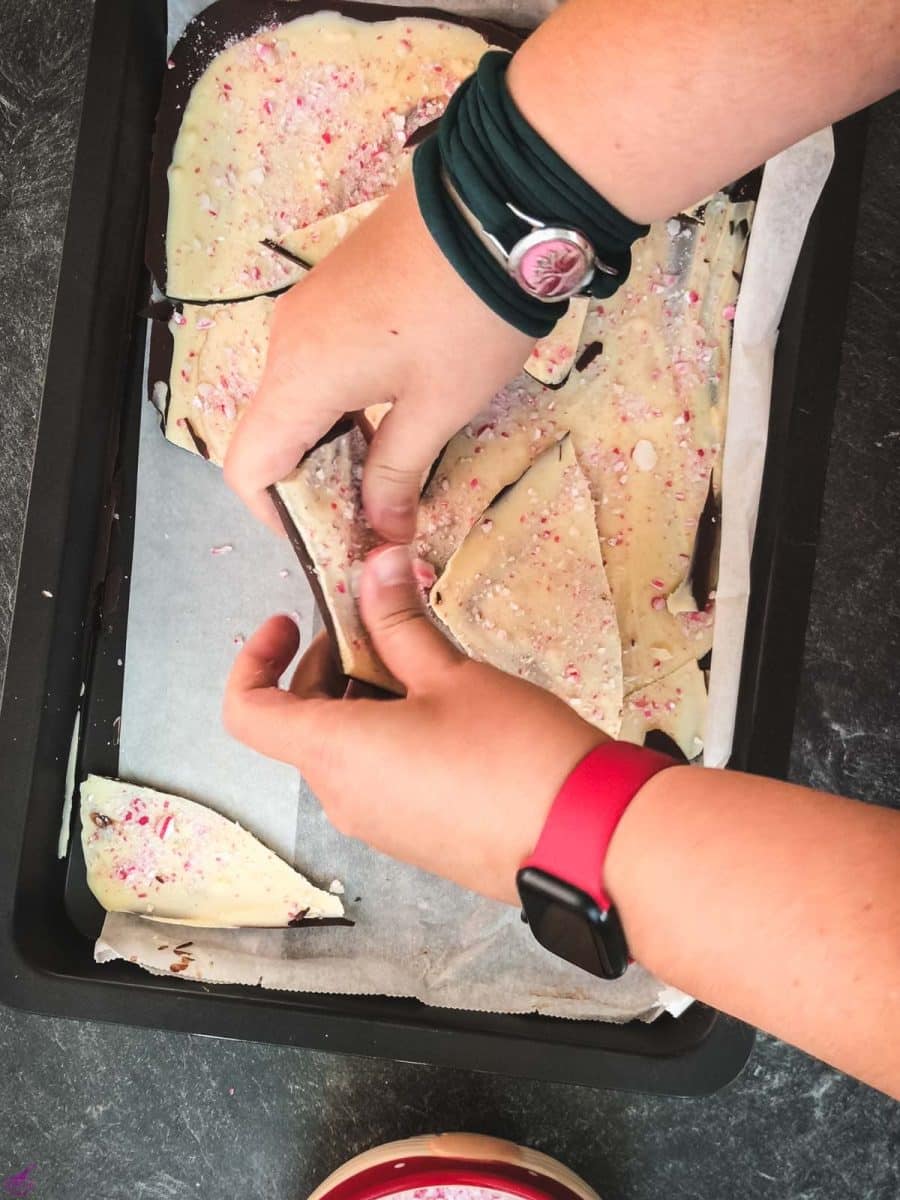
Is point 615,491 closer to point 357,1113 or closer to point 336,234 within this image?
point 336,234

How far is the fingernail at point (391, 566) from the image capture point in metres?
0.46

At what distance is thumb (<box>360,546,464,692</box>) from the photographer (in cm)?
41

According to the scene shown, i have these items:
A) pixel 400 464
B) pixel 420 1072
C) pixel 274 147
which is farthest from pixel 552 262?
pixel 420 1072

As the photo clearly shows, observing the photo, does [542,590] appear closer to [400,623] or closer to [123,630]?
[400,623]

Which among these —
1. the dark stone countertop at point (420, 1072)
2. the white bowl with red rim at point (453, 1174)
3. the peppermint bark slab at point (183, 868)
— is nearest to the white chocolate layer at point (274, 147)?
the dark stone countertop at point (420, 1072)

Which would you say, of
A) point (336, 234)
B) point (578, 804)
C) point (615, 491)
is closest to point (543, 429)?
point (615, 491)

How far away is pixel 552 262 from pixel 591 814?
0.22 metres

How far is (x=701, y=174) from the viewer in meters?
0.38

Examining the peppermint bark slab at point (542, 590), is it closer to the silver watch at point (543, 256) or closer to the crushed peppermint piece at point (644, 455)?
the crushed peppermint piece at point (644, 455)

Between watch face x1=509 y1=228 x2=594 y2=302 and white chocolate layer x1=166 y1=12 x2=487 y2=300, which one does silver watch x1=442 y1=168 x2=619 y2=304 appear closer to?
watch face x1=509 y1=228 x2=594 y2=302

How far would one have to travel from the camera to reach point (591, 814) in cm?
34

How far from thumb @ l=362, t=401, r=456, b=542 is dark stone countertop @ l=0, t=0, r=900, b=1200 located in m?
0.27

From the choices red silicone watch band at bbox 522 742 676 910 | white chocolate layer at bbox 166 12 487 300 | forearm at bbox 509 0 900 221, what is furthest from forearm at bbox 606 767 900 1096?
white chocolate layer at bbox 166 12 487 300

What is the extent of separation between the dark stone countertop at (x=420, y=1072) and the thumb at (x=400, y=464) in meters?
0.27
